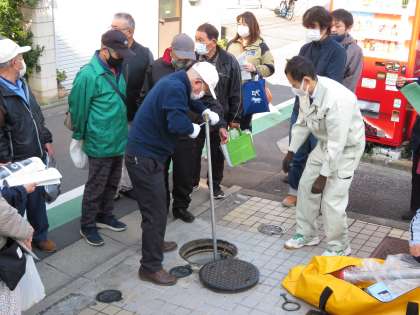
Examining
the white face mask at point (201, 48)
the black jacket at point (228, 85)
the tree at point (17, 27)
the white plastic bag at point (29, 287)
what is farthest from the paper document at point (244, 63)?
the tree at point (17, 27)

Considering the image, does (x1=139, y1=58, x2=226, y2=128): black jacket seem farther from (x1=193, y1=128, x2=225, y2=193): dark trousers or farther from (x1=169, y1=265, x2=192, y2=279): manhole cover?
(x1=169, y1=265, x2=192, y2=279): manhole cover

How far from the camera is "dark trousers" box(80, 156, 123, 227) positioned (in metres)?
4.95

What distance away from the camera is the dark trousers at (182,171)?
539 centimetres

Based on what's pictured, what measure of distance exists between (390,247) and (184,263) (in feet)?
6.27

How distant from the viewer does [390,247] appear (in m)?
5.21

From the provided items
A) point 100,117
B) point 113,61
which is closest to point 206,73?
point 113,61

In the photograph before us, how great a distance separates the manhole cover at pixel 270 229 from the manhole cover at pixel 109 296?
170 centimetres

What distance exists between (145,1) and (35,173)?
29.4ft

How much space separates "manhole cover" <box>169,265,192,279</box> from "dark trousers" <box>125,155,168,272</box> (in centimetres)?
25

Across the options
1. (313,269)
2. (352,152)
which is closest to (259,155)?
(352,152)

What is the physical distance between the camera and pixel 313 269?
14.0ft

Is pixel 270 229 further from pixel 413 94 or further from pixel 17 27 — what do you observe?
pixel 17 27

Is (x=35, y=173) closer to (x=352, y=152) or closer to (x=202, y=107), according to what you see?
(x=202, y=107)

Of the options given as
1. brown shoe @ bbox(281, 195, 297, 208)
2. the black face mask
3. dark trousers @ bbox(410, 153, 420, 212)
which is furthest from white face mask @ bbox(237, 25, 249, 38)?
dark trousers @ bbox(410, 153, 420, 212)
